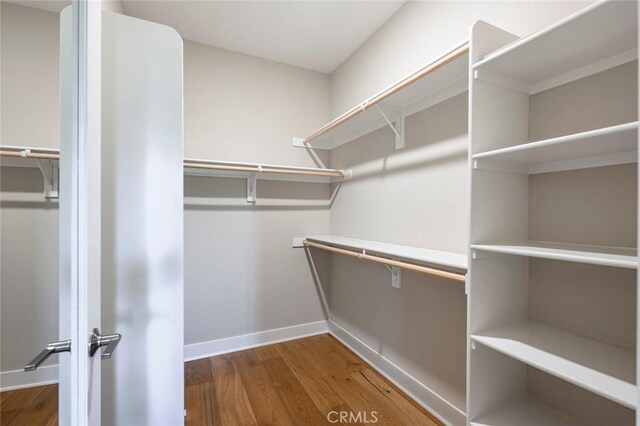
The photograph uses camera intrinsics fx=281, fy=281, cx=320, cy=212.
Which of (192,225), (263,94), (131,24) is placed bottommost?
(192,225)

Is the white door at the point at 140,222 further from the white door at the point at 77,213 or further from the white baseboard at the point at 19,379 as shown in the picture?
the white baseboard at the point at 19,379

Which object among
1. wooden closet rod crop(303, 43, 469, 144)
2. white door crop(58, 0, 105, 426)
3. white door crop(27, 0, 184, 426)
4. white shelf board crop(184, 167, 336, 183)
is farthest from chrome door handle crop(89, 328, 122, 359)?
wooden closet rod crop(303, 43, 469, 144)

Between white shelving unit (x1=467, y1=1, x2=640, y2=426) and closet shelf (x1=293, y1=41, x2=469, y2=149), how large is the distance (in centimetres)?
21

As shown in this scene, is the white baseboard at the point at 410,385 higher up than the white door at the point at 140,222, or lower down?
lower down

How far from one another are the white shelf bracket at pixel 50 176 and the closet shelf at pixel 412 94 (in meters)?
1.44

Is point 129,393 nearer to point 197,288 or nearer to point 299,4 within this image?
point 197,288

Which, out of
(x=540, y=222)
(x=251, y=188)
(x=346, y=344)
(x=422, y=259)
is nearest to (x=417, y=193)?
(x=422, y=259)

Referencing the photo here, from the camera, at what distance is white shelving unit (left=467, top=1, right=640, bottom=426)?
91cm

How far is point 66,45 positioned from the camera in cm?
67

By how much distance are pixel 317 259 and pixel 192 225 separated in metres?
1.19

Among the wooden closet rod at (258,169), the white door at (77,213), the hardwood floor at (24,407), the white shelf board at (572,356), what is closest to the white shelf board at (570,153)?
the white shelf board at (572,356)

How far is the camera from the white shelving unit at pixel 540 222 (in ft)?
2.97

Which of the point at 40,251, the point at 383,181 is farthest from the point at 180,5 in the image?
the point at 40,251

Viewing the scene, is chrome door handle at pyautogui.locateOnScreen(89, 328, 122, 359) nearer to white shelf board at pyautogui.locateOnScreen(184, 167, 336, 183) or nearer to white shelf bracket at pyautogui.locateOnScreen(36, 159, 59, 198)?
white shelf bracket at pyautogui.locateOnScreen(36, 159, 59, 198)
